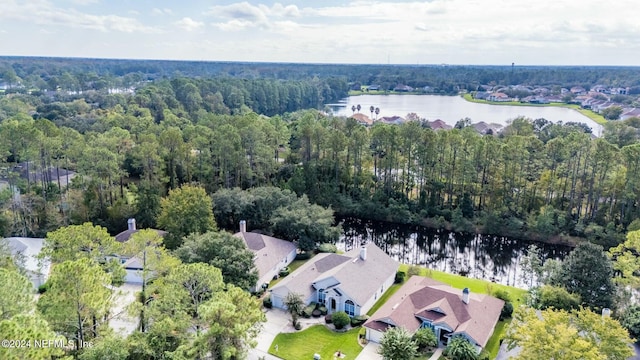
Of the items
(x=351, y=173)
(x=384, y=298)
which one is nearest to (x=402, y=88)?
(x=351, y=173)

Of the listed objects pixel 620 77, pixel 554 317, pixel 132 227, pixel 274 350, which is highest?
pixel 620 77

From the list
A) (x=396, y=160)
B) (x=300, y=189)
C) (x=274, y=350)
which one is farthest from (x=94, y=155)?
(x=396, y=160)

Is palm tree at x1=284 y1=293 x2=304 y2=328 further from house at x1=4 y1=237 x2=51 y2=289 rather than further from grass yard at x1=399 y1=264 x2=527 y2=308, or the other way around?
house at x1=4 y1=237 x2=51 y2=289

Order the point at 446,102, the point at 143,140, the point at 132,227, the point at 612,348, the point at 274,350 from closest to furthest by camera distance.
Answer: the point at 612,348 → the point at 274,350 → the point at 132,227 → the point at 143,140 → the point at 446,102

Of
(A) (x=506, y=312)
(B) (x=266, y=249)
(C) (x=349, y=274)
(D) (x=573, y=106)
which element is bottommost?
(A) (x=506, y=312)

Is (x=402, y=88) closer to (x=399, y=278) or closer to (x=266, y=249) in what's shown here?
(x=399, y=278)

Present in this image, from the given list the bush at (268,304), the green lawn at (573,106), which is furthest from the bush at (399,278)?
the green lawn at (573,106)

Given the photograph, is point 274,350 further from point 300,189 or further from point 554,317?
point 300,189
